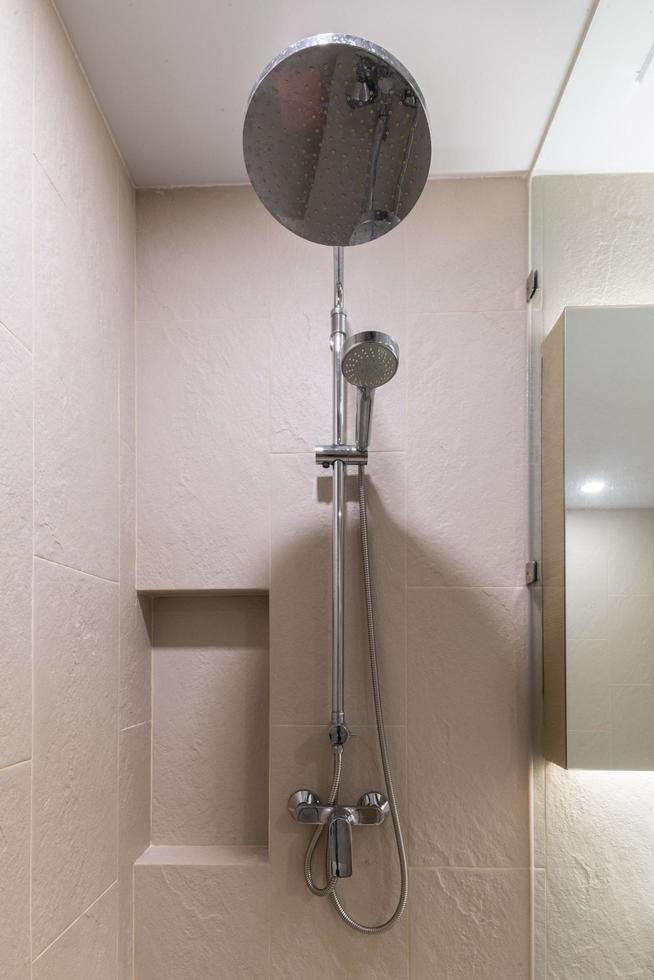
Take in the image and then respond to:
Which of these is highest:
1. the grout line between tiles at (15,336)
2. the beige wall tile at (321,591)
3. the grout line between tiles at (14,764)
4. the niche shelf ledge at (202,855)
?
the grout line between tiles at (15,336)

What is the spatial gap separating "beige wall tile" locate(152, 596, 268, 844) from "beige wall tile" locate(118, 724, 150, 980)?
0.16 ft

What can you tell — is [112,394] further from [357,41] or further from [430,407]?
[357,41]

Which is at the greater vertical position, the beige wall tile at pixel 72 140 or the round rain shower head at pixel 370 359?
the beige wall tile at pixel 72 140

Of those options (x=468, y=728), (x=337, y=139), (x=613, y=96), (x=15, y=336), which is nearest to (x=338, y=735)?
(x=468, y=728)

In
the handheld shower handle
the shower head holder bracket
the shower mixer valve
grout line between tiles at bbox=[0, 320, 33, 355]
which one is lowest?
the shower mixer valve

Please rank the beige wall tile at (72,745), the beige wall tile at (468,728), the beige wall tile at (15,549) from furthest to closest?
the beige wall tile at (468,728)
the beige wall tile at (72,745)
the beige wall tile at (15,549)

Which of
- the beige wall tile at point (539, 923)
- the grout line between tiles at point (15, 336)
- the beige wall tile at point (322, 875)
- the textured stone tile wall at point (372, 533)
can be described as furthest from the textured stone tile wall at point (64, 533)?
the beige wall tile at point (539, 923)

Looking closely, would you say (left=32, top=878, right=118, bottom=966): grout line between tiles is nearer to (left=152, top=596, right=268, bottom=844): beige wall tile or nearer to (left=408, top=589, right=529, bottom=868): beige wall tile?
(left=152, top=596, right=268, bottom=844): beige wall tile

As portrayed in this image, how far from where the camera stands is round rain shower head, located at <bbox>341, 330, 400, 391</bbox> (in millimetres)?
1328

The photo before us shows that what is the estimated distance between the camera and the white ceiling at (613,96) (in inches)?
45.0

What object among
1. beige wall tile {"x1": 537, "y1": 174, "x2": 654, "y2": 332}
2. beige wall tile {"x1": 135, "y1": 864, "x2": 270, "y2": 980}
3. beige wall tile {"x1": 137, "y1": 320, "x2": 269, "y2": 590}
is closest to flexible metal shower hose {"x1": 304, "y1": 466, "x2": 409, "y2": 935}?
beige wall tile {"x1": 135, "y1": 864, "x2": 270, "y2": 980}

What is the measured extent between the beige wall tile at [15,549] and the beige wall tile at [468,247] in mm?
863

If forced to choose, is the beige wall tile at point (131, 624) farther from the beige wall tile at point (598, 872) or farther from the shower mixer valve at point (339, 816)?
the beige wall tile at point (598, 872)

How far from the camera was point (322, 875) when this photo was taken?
5.18 ft
